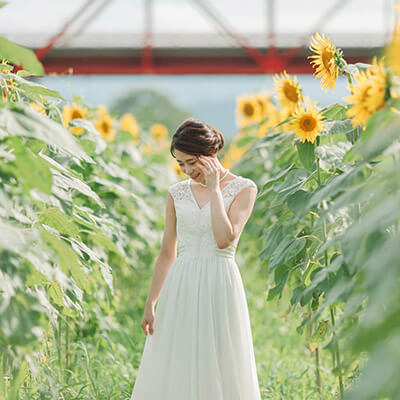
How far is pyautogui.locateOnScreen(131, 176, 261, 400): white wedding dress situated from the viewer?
2264 millimetres

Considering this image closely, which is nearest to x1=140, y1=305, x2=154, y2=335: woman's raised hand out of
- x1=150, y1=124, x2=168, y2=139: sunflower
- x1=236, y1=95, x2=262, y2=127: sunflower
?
x1=236, y1=95, x2=262, y2=127: sunflower

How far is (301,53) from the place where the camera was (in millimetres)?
10852

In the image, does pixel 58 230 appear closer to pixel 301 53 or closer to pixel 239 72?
pixel 239 72

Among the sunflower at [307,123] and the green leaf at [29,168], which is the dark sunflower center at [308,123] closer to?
the sunflower at [307,123]

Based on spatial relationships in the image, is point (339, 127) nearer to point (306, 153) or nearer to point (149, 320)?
point (306, 153)

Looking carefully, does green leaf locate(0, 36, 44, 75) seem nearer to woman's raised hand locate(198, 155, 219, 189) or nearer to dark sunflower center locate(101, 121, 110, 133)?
woman's raised hand locate(198, 155, 219, 189)

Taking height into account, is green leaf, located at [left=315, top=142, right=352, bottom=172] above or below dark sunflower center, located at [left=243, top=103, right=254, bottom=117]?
below

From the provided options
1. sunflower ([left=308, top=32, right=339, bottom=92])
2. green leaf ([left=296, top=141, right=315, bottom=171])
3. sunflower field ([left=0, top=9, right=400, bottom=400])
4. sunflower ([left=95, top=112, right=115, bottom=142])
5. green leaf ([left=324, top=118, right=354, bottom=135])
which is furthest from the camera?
sunflower ([left=95, top=112, right=115, bottom=142])

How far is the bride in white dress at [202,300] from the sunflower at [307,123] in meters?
0.30

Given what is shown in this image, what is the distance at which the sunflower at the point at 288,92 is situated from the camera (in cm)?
266

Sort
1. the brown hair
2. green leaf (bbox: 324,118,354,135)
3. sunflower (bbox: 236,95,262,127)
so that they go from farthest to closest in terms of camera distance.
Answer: sunflower (bbox: 236,95,262,127) < the brown hair < green leaf (bbox: 324,118,354,135)

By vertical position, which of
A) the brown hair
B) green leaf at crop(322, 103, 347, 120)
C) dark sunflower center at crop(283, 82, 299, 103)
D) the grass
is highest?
dark sunflower center at crop(283, 82, 299, 103)

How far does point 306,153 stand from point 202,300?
2.10 feet

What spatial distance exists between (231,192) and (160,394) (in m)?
0.77
